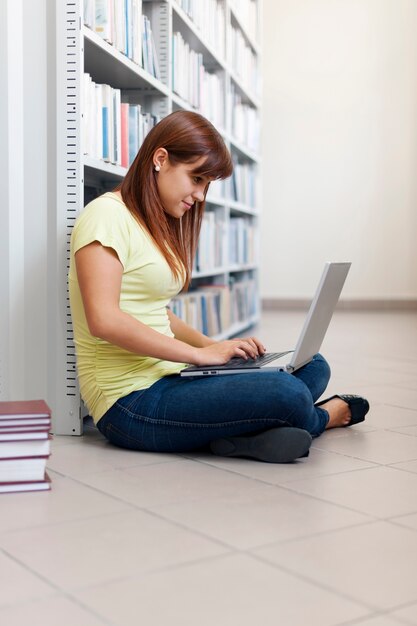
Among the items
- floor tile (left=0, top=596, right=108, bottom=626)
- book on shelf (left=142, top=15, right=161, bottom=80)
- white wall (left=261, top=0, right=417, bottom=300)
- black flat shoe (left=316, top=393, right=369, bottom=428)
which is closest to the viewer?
floor tile (left=0, top=596, right=108, bottom=626)

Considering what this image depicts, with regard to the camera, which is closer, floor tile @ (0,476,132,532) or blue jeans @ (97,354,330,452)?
floor tile @ (0,476,132,532)

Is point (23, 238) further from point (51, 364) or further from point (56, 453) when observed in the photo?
point (56, 453)

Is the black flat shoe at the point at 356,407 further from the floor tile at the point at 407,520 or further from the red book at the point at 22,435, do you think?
the red book at the point at 22,435

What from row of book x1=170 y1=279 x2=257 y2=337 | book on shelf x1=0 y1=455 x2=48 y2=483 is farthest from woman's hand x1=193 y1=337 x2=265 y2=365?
row of book x1=170 y1=279 x2=257 y2=337

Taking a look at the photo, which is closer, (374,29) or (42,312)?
(42,312)

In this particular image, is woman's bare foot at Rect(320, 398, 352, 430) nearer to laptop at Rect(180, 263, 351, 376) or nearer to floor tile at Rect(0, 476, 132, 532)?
laptop at Rect(180, 263, 351, 376)

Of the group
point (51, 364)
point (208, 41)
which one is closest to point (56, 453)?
point (51, 364)

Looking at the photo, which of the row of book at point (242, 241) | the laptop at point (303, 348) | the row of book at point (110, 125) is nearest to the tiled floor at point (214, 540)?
the laptop at point (303, 348)

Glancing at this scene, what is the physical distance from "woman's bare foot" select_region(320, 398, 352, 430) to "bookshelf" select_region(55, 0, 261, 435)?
0.71m

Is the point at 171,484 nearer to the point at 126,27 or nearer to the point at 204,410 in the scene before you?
the point at 204,410

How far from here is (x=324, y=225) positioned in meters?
7.77

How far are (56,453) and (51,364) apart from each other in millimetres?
340

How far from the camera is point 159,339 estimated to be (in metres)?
2.10

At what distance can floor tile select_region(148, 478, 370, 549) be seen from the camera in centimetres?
158
